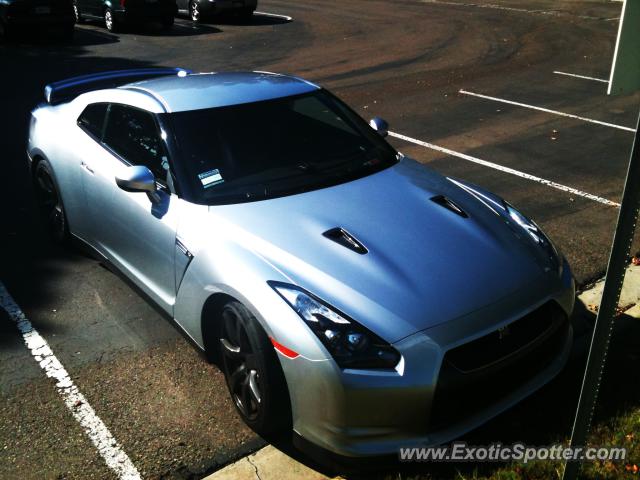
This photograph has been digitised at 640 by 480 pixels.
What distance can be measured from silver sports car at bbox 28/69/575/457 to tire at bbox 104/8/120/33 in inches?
586

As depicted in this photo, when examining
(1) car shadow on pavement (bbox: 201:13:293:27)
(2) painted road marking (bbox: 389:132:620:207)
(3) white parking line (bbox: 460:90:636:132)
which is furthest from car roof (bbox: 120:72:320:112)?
(1) car shadow on pavement (bbox: 201:13:293:27)

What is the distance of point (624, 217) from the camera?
2.75 metres

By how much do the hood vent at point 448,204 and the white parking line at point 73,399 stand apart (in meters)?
2.28

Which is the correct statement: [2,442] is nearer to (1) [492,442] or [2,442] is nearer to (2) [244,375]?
(2) [244,375]

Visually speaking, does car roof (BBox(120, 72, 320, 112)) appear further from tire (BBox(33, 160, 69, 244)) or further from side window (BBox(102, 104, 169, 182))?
tire (BBox(33, 160, 69, 244))

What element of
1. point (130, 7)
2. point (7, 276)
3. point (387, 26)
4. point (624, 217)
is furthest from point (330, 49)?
point (624, 217)

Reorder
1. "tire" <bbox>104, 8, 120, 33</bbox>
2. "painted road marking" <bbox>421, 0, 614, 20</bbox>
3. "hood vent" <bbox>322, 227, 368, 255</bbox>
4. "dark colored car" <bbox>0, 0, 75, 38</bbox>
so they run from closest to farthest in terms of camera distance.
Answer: "hood vent" <bbox>322, 227, 368, 255</bbox>
"dark colored car" <bbox>0, 0, 75, 38</bbox>
"tire" <bbox>104, 8, 120, 33</bbox>
"painted road marking" <bbox>421, 0, 614, 20</bbox>

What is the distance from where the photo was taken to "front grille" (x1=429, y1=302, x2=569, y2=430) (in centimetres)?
347

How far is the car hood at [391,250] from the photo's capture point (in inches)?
141

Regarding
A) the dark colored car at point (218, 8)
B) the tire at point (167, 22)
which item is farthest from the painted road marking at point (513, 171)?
the dark colored car at point (218, 8)

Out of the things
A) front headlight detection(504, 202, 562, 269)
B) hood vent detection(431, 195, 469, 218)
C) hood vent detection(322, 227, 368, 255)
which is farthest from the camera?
hood vent detection(431, 195, 469, 218)

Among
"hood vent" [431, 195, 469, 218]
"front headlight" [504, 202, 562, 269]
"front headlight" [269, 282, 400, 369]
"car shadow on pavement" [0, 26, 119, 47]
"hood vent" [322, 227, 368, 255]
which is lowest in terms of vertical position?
"car shadow on pavement" [0, 26, 119, 47]

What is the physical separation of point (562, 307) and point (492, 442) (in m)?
0.82

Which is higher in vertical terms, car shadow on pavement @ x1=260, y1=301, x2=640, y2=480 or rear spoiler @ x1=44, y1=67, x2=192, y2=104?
rear spoiler @ x1=44, y1=67, x2=192, y2=104
